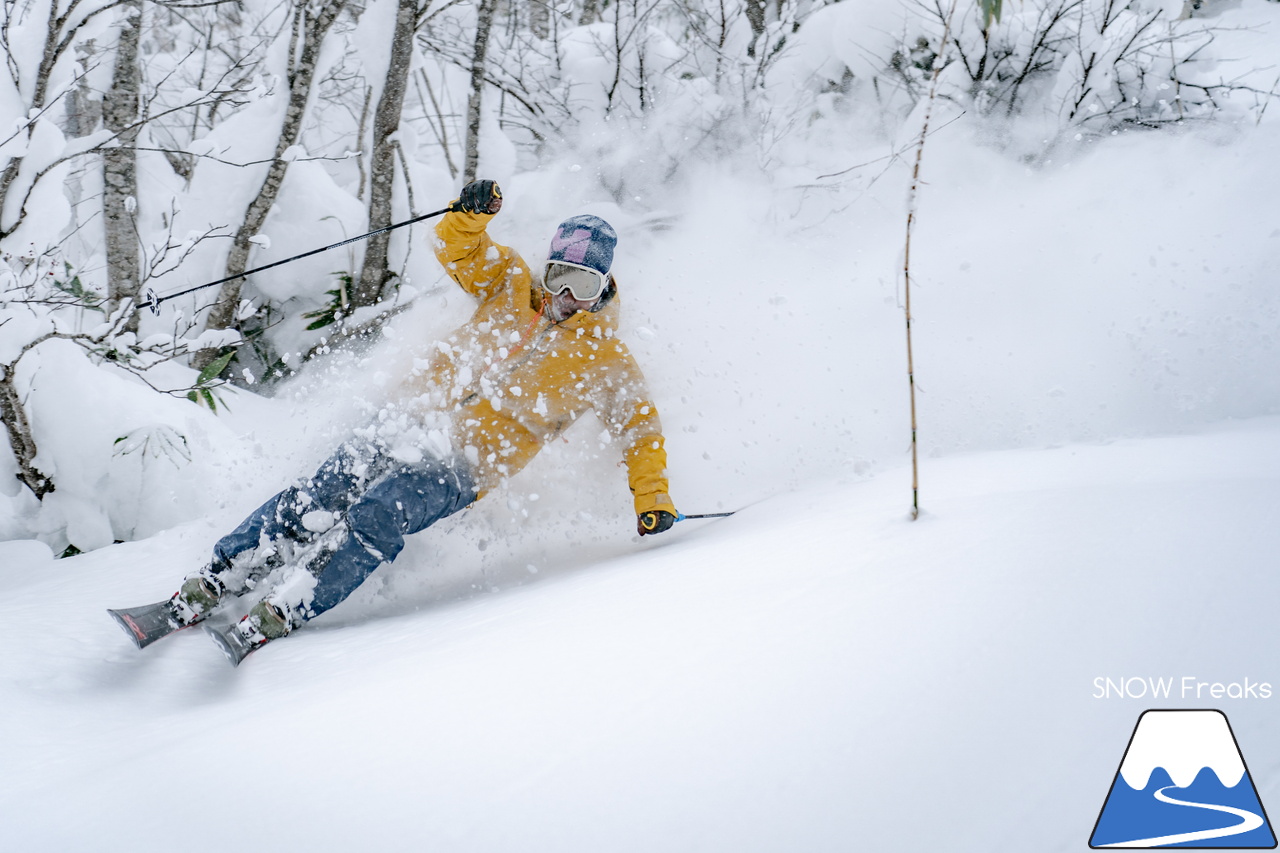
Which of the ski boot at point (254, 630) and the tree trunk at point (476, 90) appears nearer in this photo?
the ski boot at point (254, 630)

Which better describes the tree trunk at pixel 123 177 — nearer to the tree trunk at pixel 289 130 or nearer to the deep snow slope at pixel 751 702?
the tree trunk at pixel 289 130

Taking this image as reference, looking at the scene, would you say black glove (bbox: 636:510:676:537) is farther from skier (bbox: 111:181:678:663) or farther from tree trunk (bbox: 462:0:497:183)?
tree trunk (bbox: 462:0:497:183)

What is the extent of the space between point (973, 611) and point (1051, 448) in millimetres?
1621

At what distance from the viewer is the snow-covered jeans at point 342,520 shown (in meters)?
2.62

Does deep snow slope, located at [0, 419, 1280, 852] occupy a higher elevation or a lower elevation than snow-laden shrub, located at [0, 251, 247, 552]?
lower

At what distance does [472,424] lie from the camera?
293 cm

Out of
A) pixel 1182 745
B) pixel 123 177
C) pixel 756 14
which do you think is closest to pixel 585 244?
pixel 1182 745

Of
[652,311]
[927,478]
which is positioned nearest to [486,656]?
[927,478]

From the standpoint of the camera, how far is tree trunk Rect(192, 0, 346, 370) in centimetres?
484

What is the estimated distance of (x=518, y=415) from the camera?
9.70 ft

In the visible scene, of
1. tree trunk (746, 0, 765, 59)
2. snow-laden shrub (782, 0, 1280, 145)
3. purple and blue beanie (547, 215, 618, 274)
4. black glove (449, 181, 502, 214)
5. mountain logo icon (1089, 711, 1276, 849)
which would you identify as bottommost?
mountain logo icon (1089, 711, 1276, 849)

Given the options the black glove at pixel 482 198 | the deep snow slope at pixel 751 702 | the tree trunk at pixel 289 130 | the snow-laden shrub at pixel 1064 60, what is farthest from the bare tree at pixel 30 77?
the snow-laden shrub at pixel 1064 60

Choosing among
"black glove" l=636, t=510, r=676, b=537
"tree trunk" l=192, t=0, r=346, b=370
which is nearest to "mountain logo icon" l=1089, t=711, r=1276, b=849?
"black glove" l=636, t=510, r=676, b=537

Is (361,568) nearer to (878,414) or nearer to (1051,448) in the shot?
(878,414)
